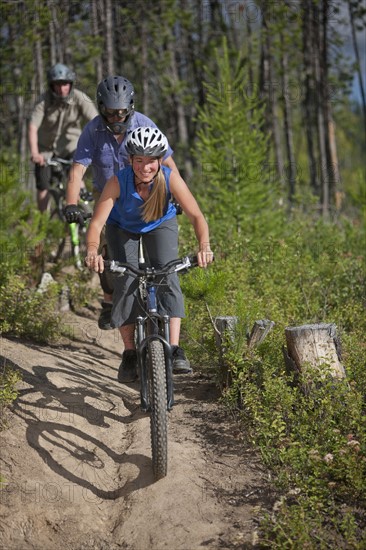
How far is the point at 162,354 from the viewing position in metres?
5.31

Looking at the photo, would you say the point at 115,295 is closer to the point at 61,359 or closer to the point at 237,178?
the point at 61,359

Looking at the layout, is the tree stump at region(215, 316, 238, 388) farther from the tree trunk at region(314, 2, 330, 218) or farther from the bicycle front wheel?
the tree trunk at region(314, 2, 330, 218)

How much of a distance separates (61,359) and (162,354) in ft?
8.27

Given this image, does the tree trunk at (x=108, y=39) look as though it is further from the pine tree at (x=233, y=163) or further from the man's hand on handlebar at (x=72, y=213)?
the man's hand on handlebar at (x=72, y=213)

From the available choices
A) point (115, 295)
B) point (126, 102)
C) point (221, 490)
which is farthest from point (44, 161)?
point (221, 490)

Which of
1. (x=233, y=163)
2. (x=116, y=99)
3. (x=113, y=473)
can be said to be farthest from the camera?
(x=233, y=163)

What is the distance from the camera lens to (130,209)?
583 cm

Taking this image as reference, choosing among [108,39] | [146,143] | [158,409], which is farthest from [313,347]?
[108,39]

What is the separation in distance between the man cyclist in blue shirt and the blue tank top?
1.54 ft

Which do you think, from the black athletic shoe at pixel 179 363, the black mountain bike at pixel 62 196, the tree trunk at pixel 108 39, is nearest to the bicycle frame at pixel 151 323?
the black athletic shoe at pixel 179 363

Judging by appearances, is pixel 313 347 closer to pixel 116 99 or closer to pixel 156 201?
pixel 156 201

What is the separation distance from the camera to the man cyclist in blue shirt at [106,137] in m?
6.26

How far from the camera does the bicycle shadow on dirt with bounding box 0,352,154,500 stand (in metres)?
5.43

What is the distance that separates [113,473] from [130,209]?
1980 millimetres
